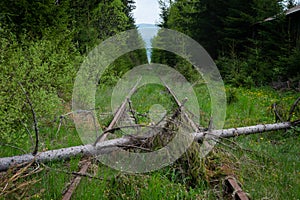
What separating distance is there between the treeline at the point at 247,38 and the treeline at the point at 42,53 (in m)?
4.91

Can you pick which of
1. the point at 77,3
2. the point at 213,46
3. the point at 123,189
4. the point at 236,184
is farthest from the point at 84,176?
the point at 213,46

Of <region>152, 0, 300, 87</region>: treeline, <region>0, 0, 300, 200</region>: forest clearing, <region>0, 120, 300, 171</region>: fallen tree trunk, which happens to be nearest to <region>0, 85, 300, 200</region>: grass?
<region>0, 0, 300, 200</region>: forest clearing

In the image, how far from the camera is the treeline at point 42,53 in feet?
15.7

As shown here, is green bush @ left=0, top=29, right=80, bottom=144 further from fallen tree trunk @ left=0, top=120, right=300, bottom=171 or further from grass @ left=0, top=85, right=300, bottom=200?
fallen tree trunk @ left=0, top=120, right=300, bottom=171

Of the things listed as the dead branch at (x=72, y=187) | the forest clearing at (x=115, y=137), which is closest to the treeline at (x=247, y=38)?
the forest clearing at (x=115, y=137)

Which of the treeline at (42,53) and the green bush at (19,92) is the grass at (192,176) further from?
the treeline at (42,53)

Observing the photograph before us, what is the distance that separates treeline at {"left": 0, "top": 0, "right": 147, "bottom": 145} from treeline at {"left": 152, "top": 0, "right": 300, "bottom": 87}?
491 cm

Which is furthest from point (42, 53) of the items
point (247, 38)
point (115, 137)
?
point (247, 38)

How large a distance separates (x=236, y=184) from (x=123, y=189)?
1194 mm

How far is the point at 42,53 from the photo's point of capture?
6.09 metres

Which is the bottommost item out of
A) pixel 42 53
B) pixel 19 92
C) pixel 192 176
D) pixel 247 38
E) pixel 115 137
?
pixel 192 176

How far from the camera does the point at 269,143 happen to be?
5.21 metres

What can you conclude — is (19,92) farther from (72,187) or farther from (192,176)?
(192,176)

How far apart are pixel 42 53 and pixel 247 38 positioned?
52.1 ft
